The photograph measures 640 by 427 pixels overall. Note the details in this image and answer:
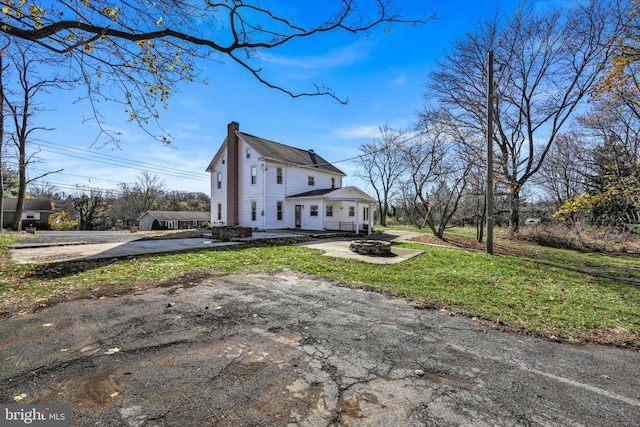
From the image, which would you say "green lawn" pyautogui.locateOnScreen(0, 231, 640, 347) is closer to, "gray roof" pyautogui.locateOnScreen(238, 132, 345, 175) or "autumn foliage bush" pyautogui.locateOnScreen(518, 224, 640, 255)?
"autumn foliage bush" pyautogui.locateOnScreen(518, 224, 640, 255)

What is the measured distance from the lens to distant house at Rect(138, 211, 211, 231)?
4309cm

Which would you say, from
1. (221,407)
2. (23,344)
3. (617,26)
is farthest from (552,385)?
(617,26)

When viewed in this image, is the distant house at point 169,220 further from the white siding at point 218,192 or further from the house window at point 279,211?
the house window at point 279,211

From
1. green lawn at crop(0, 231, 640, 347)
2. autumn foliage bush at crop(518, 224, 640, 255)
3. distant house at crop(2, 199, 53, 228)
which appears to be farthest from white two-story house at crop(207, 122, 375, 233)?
distant house at crop(2, 199, 53, 228)

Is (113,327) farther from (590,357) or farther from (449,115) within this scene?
(449,115)

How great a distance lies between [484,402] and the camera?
234 cm

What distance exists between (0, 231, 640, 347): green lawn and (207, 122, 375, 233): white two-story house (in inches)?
447

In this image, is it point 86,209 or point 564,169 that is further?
point 86,209

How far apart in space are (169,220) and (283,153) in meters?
29.3

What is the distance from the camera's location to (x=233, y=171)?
917 inches

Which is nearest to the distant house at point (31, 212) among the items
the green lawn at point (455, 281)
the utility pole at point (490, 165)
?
the green lawn at point (455, 281)

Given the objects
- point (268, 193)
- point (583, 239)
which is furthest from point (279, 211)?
point (583, 239)

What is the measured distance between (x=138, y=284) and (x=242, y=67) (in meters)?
4.80

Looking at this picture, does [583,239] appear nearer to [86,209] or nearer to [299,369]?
[299,369]
